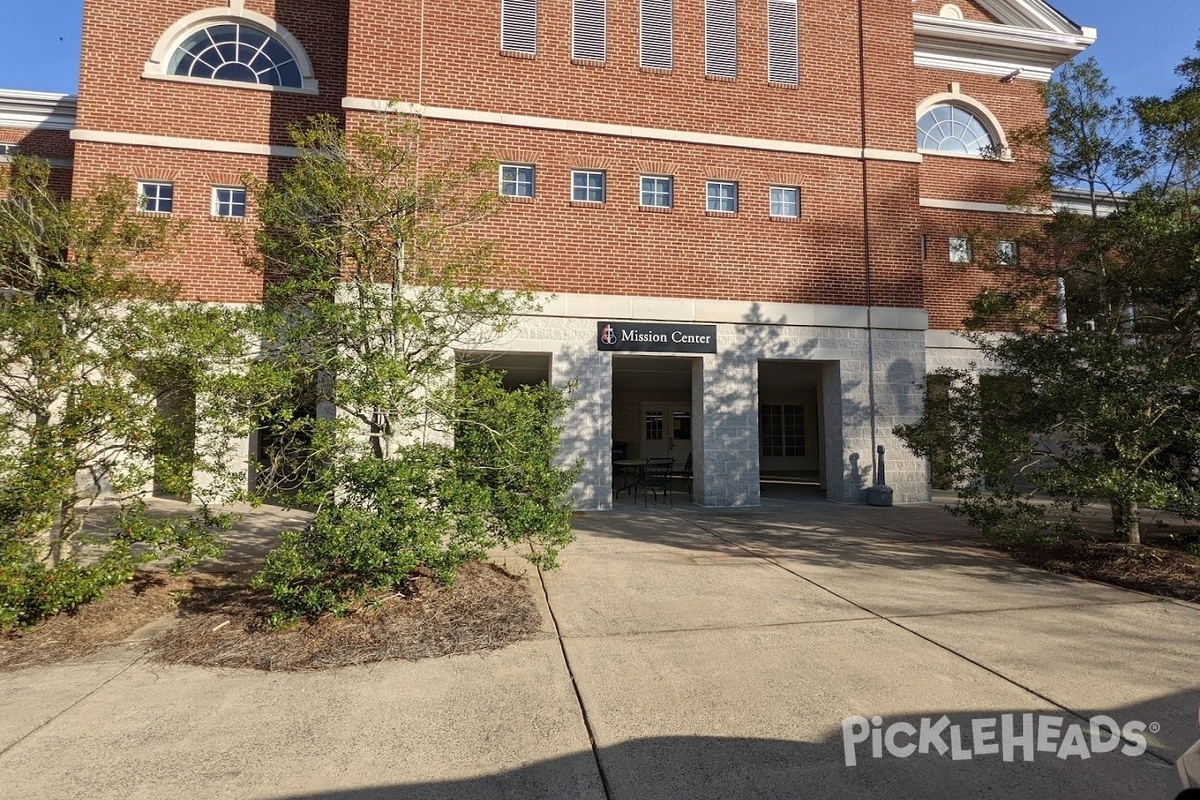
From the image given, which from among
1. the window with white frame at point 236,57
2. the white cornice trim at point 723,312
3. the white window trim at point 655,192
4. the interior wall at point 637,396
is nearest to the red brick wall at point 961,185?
the white cornice trim at point 723,312

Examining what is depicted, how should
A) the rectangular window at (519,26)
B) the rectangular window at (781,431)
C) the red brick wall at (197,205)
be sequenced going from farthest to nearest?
the rectangular window at (781,431) < the rectangular window at (519,26) < the red brick wall at (197,205)

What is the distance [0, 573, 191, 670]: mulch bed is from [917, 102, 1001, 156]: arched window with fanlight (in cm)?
1753

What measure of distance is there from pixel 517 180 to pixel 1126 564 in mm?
10362

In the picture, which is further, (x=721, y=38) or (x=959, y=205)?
(x=959, y=205)

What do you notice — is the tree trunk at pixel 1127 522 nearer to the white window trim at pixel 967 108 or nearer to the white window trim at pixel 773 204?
the white window trim at pixel 773 204

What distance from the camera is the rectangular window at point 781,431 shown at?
22047 millimetres

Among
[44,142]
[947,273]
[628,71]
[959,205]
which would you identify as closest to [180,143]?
[44,142]

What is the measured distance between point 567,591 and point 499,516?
110cm

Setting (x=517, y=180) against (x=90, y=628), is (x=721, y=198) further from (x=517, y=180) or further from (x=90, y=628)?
(x=90, y=628)

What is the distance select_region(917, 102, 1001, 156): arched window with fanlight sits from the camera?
1520 cm

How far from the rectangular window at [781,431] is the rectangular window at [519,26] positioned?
14.8m

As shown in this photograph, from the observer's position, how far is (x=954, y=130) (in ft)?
50.4

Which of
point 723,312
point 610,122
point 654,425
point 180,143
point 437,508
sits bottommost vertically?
point 437,508

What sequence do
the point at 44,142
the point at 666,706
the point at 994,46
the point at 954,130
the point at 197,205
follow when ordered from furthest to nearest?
the point at 954,130 → the point at 994,46 → the point at 44,142 → the point at 197,205 → the point at 666,706
